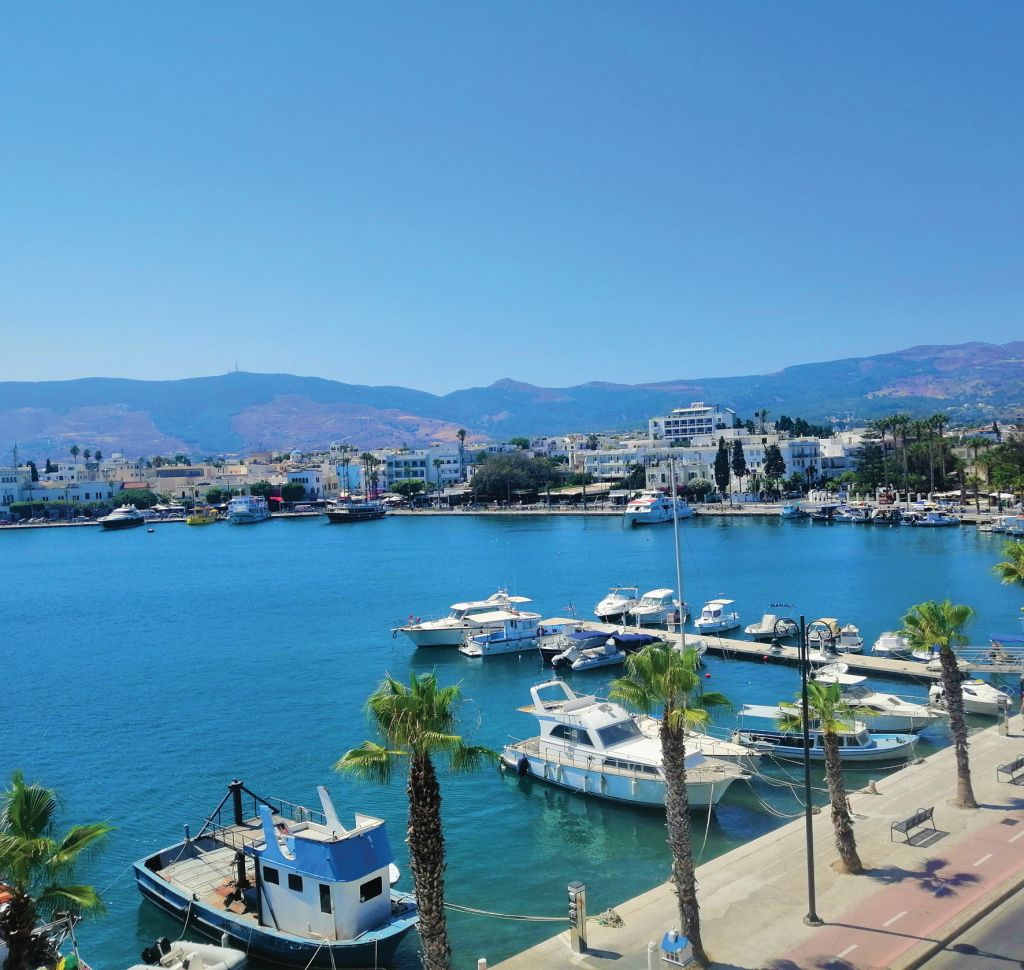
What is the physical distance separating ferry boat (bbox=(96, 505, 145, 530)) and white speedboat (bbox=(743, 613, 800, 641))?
498 ft

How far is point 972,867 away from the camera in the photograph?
19.5 m

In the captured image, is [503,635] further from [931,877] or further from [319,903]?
[931,877]

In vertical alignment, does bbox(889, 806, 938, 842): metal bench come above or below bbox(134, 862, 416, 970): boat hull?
above

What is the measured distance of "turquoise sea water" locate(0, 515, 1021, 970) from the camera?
86.9 feet

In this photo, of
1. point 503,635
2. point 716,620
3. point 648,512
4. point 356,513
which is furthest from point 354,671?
point 356,513

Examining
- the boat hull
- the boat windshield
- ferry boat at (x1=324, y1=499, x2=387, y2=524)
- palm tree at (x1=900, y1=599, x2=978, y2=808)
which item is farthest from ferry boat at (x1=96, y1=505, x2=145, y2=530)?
palm tree at (x1=900, y1=599, x2=978, y2=808)

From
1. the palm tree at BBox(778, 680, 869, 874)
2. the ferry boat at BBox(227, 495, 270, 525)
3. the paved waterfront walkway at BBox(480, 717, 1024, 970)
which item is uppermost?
the ferry boat at BBox(227, 495, 270, 525)

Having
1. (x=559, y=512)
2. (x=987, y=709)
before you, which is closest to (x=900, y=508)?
(x=559, y=512)

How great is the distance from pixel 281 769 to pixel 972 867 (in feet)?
77.9

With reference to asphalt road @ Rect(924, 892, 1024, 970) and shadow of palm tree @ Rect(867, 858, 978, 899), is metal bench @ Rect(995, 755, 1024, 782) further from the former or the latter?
asphalt road @ Rect(924, 892, 1024, 970)

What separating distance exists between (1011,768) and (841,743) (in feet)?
22.6

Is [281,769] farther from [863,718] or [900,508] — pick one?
[900,508]

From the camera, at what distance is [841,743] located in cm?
3131

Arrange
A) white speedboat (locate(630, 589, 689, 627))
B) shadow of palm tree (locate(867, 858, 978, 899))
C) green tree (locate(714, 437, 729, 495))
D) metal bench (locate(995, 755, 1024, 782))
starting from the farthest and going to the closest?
1. green tree (locate(714, 437, 729, 495))
2. white speedboat (locate(630, 589, 689, 627))
3. metal bench (locate(995, 755, 1024, 782))
4. shadow of palm tree (locate(867, 858, 978, 899))
